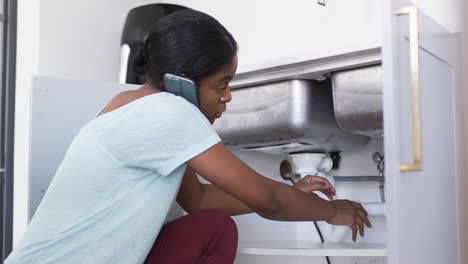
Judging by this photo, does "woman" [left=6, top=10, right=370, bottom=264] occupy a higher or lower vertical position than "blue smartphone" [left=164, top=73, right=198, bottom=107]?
lower

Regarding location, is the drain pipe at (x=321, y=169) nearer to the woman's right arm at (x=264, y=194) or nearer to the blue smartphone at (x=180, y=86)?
the woman's right arm at (x=264, y=194)

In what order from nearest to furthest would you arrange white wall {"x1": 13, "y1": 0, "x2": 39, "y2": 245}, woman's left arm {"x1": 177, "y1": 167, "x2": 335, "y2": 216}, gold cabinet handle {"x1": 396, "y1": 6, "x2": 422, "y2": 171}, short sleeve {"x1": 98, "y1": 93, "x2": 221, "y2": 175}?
short sleeve {"x1": 98, "y1": 93, "x2": 221, "y2": 175} → gold cabinet handle {"x1": 396, "y1": 6, "x2": 422, "y2": 171} → woman's left arm {"x1": 177, "y1": 167, "x2": 335, "y2": 216} → white wall {"x1": 13, "y1": 0, "x2": 39, "y2": 245}

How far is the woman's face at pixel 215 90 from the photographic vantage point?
43.1 inches

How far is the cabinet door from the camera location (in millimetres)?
1106

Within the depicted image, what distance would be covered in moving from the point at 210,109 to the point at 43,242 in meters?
0.38

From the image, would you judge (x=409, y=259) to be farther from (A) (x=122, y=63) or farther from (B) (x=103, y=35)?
(B) (x=103, y=35)

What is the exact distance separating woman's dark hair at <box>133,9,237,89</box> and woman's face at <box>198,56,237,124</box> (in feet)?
0.04

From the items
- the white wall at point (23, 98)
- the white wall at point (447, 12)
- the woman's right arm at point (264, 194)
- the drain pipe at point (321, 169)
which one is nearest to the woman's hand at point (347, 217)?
the woman's right arm at point (264, 194)

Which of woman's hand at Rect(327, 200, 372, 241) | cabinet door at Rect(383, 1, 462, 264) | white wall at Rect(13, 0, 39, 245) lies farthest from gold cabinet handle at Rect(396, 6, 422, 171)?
white wall at Rect(13, 0, 39, 245)

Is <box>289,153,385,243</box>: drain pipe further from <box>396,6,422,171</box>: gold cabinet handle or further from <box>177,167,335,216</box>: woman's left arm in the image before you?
<box>396,6,422,171</box>: gold cabinet handle

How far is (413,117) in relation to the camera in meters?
1.20

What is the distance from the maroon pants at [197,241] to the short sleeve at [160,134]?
252 mm

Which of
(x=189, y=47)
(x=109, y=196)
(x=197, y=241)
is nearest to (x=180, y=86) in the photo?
Answer: (x=189, y=47)

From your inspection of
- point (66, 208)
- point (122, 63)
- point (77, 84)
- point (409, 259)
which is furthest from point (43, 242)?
point (122, 63)
